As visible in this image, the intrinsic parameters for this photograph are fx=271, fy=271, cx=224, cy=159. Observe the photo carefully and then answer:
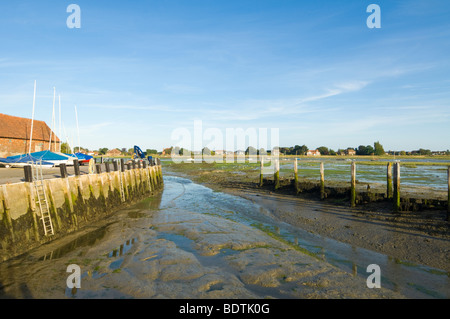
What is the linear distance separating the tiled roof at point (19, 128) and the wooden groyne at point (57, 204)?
38.2 m

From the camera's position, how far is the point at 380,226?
1108cm

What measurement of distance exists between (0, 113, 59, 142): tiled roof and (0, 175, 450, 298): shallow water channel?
141 feet

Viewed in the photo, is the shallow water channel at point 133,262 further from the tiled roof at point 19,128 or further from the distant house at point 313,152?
the distant house at point 313,152

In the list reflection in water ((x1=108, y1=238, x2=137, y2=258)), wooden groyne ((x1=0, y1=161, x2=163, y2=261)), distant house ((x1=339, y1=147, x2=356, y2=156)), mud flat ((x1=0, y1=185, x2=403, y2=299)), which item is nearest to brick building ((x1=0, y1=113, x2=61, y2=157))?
wooden groyne ((x1=0, y1=161, x2=163, y2=261))

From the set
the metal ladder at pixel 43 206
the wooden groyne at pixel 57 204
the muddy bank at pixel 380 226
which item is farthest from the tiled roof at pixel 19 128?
the muddy bank at pixel 380 226

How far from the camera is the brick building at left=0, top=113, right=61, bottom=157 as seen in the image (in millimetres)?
42406

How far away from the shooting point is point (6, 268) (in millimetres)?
7039

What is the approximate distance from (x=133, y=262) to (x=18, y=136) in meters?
49.1

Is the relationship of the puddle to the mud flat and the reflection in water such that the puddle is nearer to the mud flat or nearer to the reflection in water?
the mud flat

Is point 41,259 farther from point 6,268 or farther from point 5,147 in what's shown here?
point 5,147

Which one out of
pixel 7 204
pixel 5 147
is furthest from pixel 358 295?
pixel 5 147

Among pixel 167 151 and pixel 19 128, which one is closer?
pixel 19 128

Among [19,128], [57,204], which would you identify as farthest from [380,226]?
[19,128]

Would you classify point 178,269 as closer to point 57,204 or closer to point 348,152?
point 57,204
